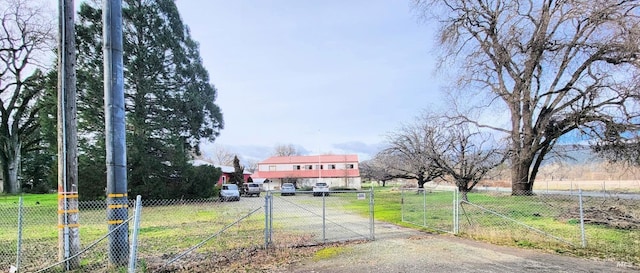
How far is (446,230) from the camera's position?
10852mm

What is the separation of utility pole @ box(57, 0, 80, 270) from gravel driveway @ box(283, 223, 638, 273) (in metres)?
4.01

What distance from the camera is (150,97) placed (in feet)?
79.3

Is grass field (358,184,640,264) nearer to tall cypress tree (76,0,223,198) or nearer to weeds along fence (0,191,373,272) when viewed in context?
weeds along fence (0,191,373,272)

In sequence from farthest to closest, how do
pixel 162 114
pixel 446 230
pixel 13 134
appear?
pixel 13 134
pixel 162 114
pixel 446 230

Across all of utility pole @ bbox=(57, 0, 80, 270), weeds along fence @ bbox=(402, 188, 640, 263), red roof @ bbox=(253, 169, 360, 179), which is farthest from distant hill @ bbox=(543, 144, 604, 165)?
red roof @ bbox=(253, 169, 360, 179)

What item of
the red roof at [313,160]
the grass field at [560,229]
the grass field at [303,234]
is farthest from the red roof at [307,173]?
the grass field at [303,234]

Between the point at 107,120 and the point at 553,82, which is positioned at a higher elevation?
the point at 553,82

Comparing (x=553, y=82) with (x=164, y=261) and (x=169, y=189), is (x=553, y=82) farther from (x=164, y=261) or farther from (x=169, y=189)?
(x=169, y=189)

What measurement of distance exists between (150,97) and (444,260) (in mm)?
22555

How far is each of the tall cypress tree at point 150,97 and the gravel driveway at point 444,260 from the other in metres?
18.3

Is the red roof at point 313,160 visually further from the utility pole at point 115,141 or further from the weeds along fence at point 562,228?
the utility pole at point 115,141

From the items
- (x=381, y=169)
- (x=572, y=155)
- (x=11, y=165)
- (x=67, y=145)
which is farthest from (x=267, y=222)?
(x=11, y=165)

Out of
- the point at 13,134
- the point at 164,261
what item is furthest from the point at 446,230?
the point at 13,134

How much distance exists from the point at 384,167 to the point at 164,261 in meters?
37.5
